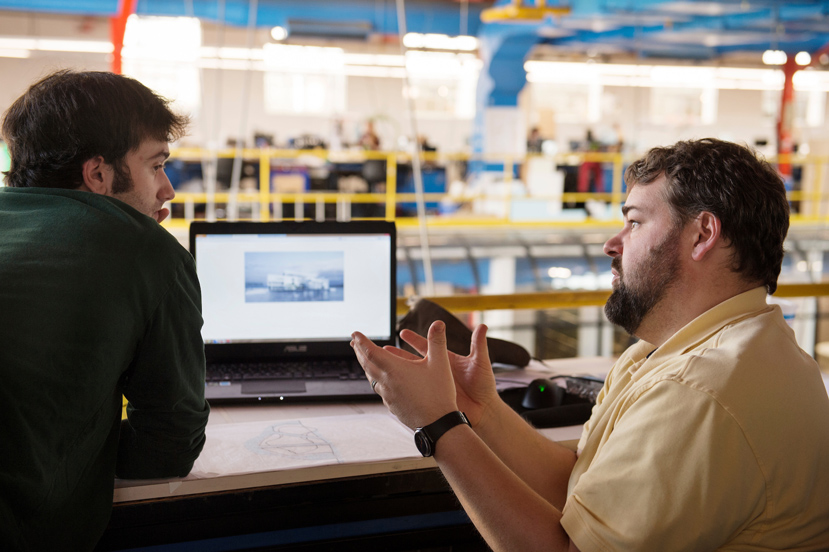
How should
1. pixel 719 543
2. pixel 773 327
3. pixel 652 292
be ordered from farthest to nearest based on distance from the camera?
1. pixel 652 292
2. pixel 773 327
3. pixel 719 543

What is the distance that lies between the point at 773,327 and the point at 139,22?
9843mm

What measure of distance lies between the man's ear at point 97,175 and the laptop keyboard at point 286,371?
0.65 metres

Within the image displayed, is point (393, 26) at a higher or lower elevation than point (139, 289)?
higher

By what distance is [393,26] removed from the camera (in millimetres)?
9664

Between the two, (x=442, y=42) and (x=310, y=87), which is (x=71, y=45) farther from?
(x=442, y=42)

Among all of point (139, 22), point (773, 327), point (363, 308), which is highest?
point (139, 22)

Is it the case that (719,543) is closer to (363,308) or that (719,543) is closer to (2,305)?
(2,305)

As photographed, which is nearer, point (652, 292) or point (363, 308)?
point (652, 292)

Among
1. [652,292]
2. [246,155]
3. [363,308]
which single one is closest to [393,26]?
[246,155]

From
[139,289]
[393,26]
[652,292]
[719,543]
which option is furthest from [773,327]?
[393,26]

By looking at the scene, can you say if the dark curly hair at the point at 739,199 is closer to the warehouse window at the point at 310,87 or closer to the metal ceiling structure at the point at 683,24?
the metal ceiling structure at the point at 683,24

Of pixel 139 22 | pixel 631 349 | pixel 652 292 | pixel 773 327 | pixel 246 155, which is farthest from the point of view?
pixel 139 22

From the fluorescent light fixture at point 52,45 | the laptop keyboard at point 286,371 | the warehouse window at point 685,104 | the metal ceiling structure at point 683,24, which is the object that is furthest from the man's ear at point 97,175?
the warehouse window at point 685,104

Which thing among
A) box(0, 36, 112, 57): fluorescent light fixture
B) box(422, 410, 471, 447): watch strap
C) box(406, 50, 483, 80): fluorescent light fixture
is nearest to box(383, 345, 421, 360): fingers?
box(422, 410, 471, 447): watch strap
